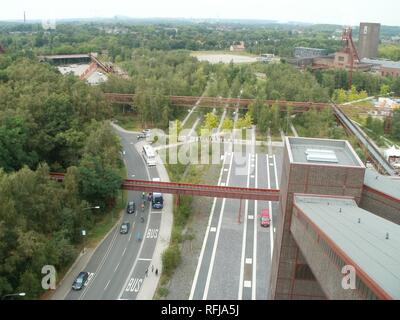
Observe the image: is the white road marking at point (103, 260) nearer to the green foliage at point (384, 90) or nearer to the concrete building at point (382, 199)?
the concrete building at point (382, 199)

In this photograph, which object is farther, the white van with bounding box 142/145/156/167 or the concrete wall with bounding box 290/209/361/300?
the white van with bounding box 142/145/156/167

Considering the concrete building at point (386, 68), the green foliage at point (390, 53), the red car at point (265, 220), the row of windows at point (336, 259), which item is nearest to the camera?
the row of windows at point (336, 259)

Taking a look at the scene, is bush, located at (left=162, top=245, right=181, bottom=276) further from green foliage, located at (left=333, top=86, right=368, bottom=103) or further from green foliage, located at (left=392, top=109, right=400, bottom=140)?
green foliage, located at (left=333, top=86, right=368, bottom=103)

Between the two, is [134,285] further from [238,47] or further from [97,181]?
[238,47]

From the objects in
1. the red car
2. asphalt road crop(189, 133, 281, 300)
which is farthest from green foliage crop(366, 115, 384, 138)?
the red car

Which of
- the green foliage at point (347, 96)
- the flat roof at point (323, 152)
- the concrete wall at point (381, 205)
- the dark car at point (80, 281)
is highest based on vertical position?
the flat roof at point (323, 152)

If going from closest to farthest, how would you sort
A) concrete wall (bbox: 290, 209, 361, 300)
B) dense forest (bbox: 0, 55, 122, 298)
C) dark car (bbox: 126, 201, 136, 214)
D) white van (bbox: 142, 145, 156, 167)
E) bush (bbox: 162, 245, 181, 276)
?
concrete wall (bbox: 290, 209, 361, 300) < dense forest (bbox: 0, 55, 122, 298) < bush (bbox: 162, 245, 181, 276) < dark car (bbox: 126, 201, 136, 214) < white van (bbox: 142, 145, 156, 167)

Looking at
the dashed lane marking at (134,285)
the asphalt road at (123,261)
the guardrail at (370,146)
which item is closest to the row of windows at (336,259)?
the dashed lane marking at (134,285)
